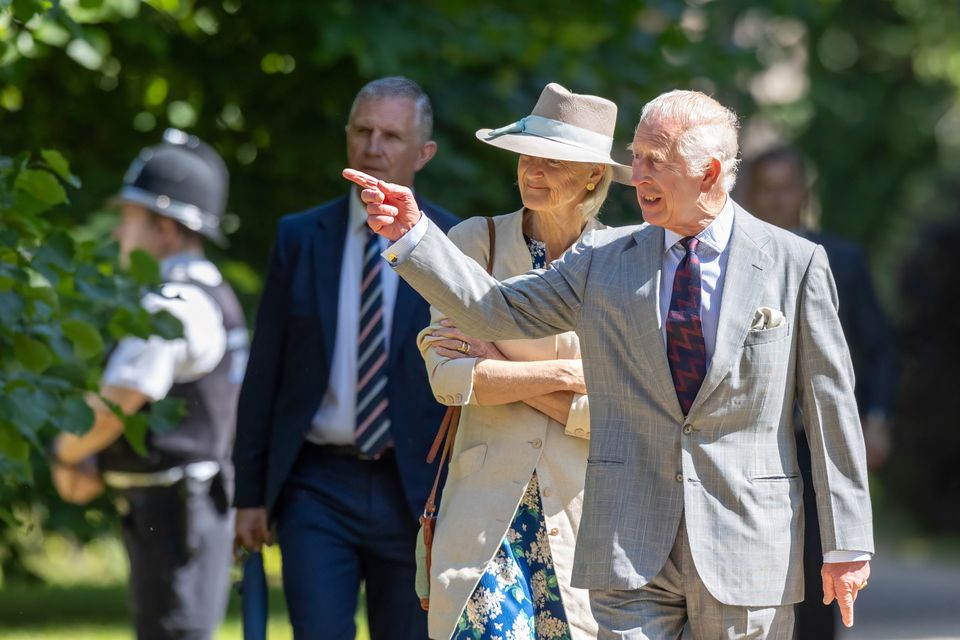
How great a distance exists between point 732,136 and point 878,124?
2089cm

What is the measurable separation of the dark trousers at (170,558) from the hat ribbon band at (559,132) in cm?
256

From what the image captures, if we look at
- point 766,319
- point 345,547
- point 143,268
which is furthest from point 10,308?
point 766,319

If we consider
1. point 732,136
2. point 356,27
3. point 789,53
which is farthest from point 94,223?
point 789,53

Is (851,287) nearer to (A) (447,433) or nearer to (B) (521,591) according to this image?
(A) (447,433)

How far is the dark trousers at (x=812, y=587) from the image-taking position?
22.4ft

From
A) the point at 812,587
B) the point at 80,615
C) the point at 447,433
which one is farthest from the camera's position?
the point at 80,615

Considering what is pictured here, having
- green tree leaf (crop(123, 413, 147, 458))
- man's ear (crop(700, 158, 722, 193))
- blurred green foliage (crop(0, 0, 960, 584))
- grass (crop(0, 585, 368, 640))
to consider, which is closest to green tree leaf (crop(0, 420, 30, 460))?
green tree leaf (crop(123, 413, 147, 458))

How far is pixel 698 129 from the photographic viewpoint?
440cm

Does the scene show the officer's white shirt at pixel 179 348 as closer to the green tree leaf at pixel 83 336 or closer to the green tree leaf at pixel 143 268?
the green tree leaf at pixel 143 268

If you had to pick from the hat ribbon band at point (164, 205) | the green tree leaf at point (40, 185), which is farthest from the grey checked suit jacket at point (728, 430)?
the hat ribbon band at point (164, 205)

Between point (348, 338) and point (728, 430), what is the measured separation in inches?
67.3

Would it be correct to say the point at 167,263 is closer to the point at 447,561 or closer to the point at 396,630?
the point at 396,630

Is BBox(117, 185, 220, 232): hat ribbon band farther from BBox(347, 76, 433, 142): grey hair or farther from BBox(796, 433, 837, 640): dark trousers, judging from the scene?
BBox(796, 433, 837, 640): dark trousers

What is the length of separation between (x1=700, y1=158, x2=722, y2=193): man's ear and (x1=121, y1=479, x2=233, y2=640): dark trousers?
3225 millimetres
